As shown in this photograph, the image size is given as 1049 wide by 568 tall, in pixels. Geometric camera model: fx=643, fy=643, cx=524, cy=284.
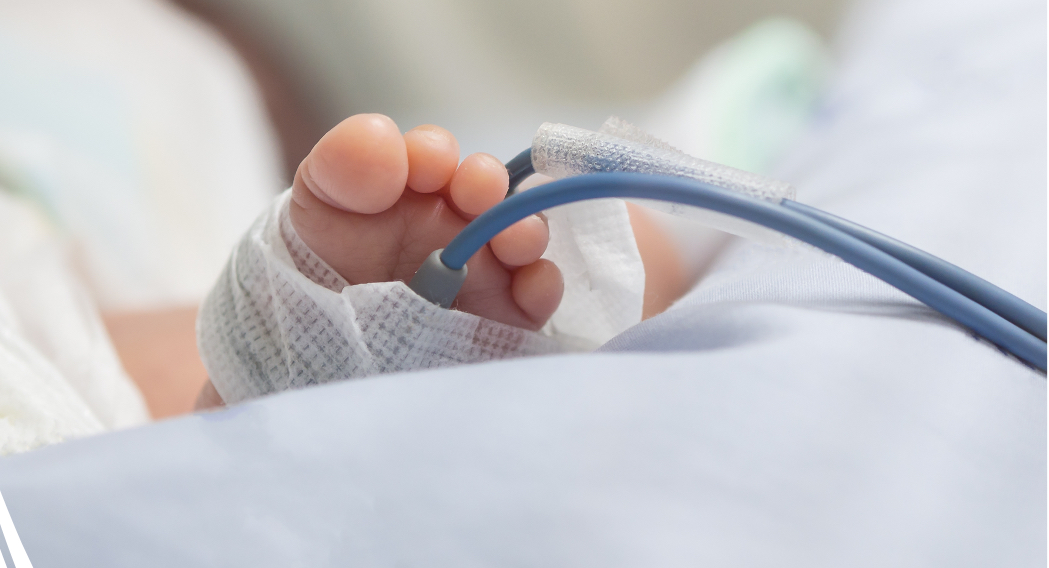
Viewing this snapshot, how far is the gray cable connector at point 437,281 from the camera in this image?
0.99 ft

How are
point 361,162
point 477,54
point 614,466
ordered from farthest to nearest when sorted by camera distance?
point 477,54 → point 361,162 → point 614,466

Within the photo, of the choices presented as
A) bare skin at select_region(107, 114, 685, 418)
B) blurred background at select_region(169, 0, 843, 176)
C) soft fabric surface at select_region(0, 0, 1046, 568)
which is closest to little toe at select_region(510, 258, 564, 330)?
bare skin at select_region(107, 114, 685, 418)

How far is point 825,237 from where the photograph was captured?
0.76 ft

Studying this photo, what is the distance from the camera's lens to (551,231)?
0.35 meters

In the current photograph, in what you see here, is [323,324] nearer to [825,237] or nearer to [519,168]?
[519,168]

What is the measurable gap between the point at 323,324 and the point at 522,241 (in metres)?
0.11

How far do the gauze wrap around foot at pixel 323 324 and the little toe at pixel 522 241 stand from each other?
3 centimetres

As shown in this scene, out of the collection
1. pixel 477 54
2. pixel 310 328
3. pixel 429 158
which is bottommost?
pixel 310 328

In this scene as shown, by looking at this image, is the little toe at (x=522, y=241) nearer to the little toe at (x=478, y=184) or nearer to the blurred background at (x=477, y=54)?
the little toe at (x=478, y=184)

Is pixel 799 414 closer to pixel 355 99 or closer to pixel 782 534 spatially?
pixel 782 534

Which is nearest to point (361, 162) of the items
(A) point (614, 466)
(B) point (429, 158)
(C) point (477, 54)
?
(B) point (429, 158)

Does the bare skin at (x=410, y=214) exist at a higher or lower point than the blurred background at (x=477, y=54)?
lower

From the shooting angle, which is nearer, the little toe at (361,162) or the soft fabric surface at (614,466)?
the soft fabric surface at (614,466)

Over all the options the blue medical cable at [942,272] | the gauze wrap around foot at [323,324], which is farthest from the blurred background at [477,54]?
the blue medical cable at [942,272]
